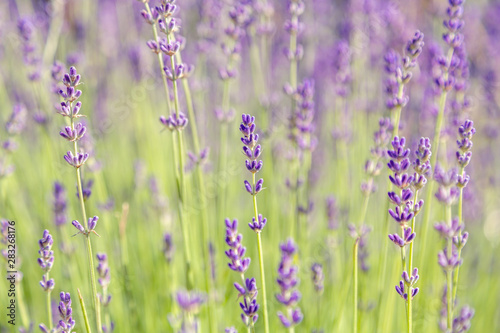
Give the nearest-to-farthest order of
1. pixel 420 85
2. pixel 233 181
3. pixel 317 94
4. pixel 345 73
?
pixel 345 73 < pixel 420 85 < pixel 233 181 < pixel 317 94

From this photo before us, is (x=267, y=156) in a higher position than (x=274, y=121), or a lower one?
lower

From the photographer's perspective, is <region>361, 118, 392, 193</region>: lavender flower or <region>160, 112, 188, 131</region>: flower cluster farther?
<region>361, 118, 392, 193</region>: lavender flower

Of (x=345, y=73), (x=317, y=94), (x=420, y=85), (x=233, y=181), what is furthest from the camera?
(x=317, y=94)

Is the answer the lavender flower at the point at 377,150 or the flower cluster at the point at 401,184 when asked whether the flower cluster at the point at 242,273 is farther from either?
the lavender flower at the point at 377,150

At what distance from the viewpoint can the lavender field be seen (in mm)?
1531

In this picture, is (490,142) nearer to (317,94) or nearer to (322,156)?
(322,156)

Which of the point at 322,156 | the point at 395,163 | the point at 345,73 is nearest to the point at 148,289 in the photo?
the point at 345,73

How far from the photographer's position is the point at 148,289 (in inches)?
107

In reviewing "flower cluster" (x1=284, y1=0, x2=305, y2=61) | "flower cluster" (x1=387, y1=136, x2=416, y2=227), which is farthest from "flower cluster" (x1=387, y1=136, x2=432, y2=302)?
"flower cluster" (x1=284, y1=0, x2=305, y2=61)

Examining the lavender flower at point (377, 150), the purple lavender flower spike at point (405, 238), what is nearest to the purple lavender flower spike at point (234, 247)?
the purple lavender flower spike at point (405, 238)

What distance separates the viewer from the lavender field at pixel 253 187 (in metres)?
1.53

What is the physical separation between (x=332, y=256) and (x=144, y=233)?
118 cm

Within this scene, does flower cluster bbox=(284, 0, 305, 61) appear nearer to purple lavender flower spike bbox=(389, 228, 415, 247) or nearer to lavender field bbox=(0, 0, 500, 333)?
lavender field bbox=(0, 0, 500, 333)

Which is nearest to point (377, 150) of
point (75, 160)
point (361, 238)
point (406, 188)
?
point (361, 238)
